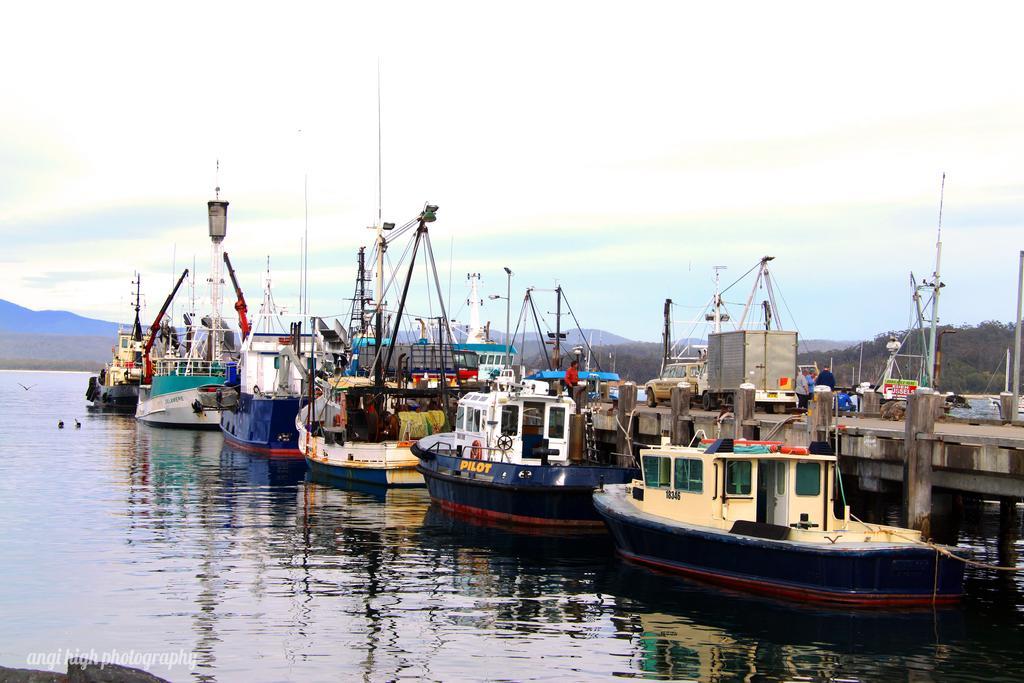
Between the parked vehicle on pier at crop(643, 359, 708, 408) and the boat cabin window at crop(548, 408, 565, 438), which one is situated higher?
the parked vehicle on pier at crop(643, 359, 708, 408)

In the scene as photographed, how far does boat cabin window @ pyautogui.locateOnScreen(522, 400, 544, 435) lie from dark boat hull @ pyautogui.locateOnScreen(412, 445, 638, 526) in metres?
1.79

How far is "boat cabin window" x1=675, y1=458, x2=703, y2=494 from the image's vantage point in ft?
71.8

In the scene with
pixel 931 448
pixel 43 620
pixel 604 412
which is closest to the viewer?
pixel 43 620

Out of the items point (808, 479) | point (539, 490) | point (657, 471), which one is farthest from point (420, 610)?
point (539, 490)

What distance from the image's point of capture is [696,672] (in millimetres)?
16500

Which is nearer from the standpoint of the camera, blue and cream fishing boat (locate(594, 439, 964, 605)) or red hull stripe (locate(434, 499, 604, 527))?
blue and cream fishing boat (locate(594, 439, 964, 605))

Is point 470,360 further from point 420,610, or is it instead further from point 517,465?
point 420,610

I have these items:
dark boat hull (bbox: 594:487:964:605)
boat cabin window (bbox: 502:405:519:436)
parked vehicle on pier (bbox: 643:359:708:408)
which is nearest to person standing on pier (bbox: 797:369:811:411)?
parked vehicle on pier (bbox: 643:359:708:408)

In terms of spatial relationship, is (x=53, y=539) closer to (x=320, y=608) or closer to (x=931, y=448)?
(x=320, y=608)

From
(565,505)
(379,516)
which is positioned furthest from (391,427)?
(565,505)

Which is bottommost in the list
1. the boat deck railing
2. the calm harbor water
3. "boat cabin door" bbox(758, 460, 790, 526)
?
the calm harbor water

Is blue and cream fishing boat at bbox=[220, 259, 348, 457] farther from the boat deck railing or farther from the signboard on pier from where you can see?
the signboard on pier

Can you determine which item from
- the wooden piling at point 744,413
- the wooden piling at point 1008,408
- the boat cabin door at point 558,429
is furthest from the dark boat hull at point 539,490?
the wooden piling at point 1008,408

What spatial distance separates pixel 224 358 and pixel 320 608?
6953 centimetres
